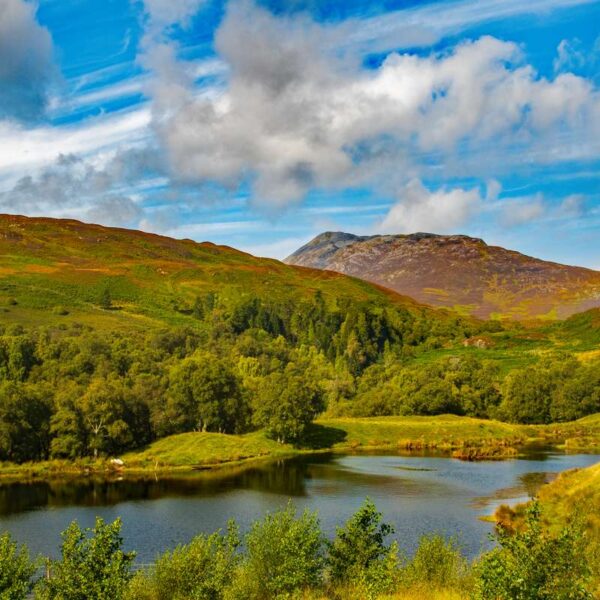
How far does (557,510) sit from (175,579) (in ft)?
99.1

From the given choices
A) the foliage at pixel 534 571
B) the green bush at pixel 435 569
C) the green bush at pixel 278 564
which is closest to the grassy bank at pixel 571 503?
the green bush at pixel 435 569

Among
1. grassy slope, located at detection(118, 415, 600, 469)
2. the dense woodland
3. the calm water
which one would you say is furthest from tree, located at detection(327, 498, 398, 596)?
the dense woodland

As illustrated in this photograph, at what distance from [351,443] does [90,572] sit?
101411 millimetres

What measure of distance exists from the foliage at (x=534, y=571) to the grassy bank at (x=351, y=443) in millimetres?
86017

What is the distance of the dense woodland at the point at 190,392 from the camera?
10875 cm

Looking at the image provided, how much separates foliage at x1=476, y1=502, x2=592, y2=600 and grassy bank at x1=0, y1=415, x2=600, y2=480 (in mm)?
86017

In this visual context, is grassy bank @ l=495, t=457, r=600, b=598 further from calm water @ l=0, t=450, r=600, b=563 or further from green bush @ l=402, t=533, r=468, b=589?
green bush @ l=402, t=533, r=468, b=589

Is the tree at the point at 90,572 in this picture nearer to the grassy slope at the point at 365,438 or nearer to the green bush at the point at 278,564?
the green bush at the point at 278,564

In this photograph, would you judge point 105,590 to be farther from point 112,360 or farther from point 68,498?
point 112,360

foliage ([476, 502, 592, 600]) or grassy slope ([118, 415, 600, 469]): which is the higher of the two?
foliage ([476, 502, 592, 600])

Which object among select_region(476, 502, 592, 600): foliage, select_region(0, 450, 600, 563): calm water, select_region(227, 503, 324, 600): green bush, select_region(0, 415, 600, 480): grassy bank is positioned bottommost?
select_region(0, 450, 600, 563): calm water

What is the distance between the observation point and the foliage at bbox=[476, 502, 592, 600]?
874 inches

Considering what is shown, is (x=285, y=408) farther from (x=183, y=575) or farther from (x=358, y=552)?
(x=183, y=575)

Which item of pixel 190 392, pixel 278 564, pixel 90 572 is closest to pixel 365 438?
pixel 190 392
